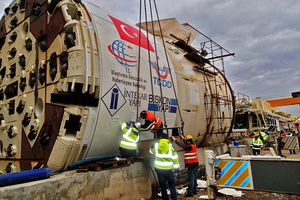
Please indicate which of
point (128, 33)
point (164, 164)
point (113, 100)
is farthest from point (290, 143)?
point (113, 100)

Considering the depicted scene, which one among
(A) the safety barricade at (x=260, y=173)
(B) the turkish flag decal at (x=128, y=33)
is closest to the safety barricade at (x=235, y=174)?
(A) the safety barricade at (x=260, y=173)

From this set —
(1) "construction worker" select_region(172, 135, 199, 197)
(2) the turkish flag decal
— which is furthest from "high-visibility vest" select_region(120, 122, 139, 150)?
(2) the turkish flag decal

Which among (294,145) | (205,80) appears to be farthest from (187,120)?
(294,145)

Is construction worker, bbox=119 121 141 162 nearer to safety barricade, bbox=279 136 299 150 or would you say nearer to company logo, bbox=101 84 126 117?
company logo, bbox=101 84 126 117

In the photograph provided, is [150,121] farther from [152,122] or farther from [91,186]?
[91,186]

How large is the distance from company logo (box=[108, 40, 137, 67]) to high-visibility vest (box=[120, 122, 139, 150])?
1.73m

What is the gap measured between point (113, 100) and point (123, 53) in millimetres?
1399

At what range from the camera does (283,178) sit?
398 cm

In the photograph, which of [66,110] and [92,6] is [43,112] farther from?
[92,6]

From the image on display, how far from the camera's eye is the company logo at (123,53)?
6.01m

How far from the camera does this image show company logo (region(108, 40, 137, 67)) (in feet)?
19.7

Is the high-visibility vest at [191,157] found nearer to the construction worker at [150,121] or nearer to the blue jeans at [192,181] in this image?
the blue jeans at [192,181]

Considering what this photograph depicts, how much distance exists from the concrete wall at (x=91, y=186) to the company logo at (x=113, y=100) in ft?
Answer: 4.80

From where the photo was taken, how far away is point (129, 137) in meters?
5.73
